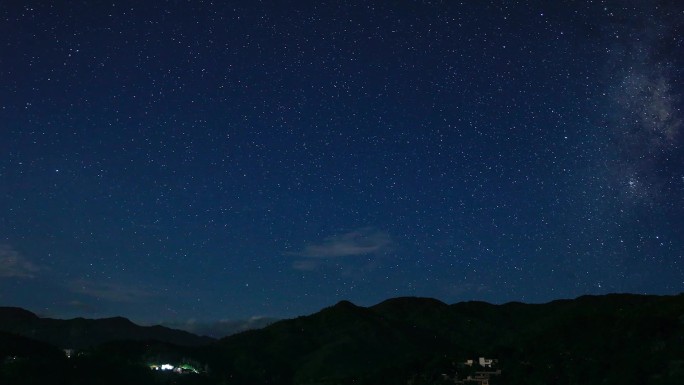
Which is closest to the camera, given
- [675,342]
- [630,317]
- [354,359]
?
[675,342]

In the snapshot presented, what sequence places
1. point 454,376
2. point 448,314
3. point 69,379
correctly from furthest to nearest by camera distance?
1. point 448,314
2. point 69,379
3. point 454,376

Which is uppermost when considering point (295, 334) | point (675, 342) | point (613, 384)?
point (295, 334)

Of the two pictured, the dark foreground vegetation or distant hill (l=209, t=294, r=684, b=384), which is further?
the dark foreground vegetation

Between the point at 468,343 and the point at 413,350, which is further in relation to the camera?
the point at 468,343

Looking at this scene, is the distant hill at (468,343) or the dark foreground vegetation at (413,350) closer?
the distant hill at (468,343)

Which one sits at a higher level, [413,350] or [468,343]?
[468,343]

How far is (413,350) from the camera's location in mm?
137750

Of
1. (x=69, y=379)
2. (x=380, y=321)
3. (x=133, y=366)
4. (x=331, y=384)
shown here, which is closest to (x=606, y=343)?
(x=331, y=384)

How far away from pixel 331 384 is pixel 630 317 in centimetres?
4903

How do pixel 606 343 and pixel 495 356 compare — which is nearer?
pixel 606 343

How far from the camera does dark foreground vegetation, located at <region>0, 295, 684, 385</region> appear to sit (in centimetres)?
3350

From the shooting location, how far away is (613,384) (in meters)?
31.0

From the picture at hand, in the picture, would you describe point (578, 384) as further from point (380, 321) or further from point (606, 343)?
point (380, 321)

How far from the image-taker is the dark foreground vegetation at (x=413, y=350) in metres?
33.5
